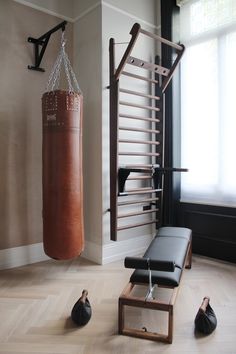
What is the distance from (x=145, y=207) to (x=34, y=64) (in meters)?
1.84

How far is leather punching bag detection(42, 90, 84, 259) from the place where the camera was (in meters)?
2.45

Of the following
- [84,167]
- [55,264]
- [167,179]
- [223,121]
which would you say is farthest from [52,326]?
[223,121]

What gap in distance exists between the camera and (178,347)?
1568 millimetres

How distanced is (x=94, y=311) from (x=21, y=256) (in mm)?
1202

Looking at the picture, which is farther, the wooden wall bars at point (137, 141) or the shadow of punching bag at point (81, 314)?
the wooden wall bars at point (137, 141)

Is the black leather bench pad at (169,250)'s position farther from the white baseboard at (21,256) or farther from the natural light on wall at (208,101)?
the white baseboard at (21,256)

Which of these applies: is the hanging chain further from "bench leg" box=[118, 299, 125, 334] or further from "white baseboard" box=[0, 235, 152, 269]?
"bench leg" box=[118, 299, 125, 334]

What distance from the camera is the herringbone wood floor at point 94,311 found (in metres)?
1.58

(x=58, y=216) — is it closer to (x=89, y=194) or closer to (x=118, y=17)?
(x=89, y=194)

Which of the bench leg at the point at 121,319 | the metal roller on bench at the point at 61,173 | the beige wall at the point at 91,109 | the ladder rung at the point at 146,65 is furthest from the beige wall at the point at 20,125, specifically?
the bench leg at the point at 121,319

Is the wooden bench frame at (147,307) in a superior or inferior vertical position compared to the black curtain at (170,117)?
inferior

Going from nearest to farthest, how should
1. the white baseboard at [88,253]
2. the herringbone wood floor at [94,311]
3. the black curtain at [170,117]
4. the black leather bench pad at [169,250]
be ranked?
the herringbone wood floor at [94,311] < the black leather bench pad at [169,250] < the white baseboard at [88,253] < the black curtain at [170,117]

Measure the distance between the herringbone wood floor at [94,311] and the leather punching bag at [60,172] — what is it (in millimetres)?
318

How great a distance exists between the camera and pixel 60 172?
2451mm
